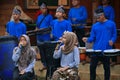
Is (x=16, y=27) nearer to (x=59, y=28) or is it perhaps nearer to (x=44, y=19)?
(x=59, y=28)

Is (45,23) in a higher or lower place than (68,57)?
higher

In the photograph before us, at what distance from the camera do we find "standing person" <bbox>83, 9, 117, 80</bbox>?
33.6 ft

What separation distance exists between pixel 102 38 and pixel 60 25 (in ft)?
4.62

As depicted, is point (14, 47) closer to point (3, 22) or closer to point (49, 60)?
point (49, 60)

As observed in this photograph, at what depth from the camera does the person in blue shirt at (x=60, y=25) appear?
1131cm

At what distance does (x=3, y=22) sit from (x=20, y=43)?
19.9 feet

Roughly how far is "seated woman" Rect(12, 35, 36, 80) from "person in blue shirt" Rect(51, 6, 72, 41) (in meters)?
1.81

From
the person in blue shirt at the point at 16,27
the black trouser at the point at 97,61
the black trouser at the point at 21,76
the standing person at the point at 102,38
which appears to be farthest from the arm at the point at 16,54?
the person in blue shirt at the point at 16,27

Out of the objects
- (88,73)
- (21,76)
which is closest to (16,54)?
(21,76)

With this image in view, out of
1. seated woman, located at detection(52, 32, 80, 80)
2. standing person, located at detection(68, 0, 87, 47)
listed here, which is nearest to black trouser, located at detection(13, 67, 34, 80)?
seated woman, located at detection(52, 32, 80, 80)

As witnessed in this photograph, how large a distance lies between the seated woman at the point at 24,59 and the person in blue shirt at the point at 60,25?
1.81 m

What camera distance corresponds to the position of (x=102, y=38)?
34.2ft

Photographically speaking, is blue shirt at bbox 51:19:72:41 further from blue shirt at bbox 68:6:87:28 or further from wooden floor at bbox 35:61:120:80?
wooden floor at bbox 35:61:120:80

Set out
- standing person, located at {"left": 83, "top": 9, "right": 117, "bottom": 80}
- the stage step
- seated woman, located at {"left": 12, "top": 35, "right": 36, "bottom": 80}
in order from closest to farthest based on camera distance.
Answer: seated woman, located at {"left": 12, "top": 35, "right": 36, "bottom": 80}
standing person, located at {"left": 83, "top": 9, "right": 117, "bottom": 80}
the stage step
